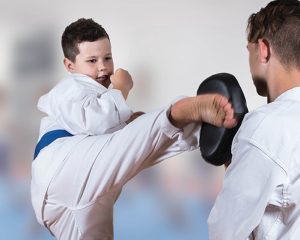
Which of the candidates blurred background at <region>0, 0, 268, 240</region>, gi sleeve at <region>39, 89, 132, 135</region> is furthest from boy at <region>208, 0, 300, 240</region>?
blurred background at <region>0, 0, 268, 240</region>

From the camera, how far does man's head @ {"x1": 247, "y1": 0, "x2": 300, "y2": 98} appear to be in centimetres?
142

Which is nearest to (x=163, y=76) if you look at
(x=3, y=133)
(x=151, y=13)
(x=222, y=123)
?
(x=151, y=13)

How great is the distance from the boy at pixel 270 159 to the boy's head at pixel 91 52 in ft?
2.23

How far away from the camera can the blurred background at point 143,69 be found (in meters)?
3.02

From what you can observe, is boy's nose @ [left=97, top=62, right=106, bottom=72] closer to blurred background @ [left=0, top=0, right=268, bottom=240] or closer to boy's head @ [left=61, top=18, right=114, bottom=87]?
boy's head @ [left=61, top=18, right=114, bottom=87]

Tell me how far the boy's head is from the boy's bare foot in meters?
0.44

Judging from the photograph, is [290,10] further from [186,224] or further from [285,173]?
[186,224]

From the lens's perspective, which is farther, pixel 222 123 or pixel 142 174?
pixel 142 174

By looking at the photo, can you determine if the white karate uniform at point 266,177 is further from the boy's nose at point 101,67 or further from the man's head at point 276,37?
the boy's nose at point 101,67

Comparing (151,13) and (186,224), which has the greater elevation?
(151,13)

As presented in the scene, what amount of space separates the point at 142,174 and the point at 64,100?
47.7 inches

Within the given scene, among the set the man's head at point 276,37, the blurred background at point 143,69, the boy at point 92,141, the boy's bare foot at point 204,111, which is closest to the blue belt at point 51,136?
the boy at point 92,141

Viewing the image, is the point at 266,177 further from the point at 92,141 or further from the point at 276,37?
the point at 92,141

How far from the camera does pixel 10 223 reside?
9.88ft
